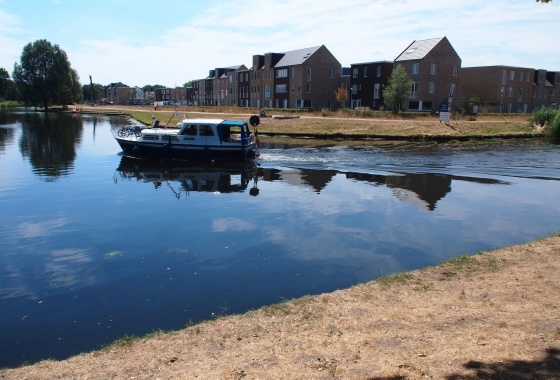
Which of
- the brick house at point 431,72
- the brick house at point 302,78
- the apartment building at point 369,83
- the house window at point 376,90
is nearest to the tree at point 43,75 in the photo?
the brick house at point 302,78

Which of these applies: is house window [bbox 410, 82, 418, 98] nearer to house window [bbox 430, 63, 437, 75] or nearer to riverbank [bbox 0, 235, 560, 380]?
house window [bbox 430, 63, 437, 75]

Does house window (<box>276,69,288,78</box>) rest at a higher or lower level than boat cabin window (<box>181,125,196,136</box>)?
higher

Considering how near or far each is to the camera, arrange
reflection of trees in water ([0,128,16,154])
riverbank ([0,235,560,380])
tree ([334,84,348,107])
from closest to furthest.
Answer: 1. riverbank ([0,235,560,380])
2. reflection of trees in water ([0,128,16,154])
3. tree ([334,84,348,107])

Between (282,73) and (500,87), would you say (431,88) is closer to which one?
(500,87)

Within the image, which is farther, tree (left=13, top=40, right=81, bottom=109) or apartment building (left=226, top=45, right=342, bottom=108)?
tree (left=13, top=40, right=81, bottom=109)

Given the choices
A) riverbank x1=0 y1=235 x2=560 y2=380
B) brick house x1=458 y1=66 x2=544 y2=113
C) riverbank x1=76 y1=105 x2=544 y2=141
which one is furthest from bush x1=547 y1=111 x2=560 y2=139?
riverbank x1=0 y1=235 x2=560 y2=380

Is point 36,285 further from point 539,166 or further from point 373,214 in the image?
point 539,166

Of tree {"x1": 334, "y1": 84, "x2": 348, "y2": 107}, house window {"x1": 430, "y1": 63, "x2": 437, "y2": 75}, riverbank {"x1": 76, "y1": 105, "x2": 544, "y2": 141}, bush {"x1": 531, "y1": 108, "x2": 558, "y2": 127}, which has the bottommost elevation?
riverbank {"x1": 76, "y1": 105, "x2": 544, "y2": 141}

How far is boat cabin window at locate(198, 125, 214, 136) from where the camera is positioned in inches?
1185

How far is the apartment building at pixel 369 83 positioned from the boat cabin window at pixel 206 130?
5092cm

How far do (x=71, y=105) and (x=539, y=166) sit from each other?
414 feet

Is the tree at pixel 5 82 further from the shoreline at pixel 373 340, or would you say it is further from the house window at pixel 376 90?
the shoreline at pixel 373 340

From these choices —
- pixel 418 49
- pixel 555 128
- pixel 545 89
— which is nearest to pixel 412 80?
pixel 418 49

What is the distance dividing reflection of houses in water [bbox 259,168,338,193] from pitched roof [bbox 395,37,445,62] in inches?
2020
